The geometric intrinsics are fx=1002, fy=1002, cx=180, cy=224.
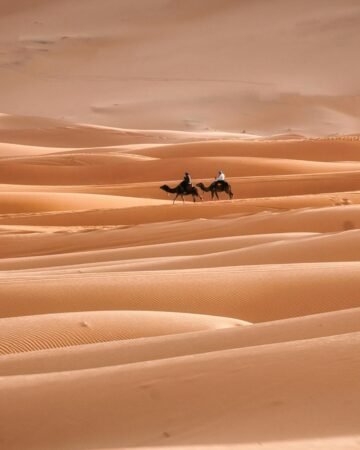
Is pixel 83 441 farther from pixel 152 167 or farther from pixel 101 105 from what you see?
pixel 101 105

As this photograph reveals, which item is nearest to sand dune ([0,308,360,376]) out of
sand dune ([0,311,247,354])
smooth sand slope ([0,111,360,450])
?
smooth sand slope ([0,111,360,450])

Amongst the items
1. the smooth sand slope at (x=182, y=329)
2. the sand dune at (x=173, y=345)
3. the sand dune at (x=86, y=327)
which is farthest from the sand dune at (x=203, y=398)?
the sand dune at (x=86, y=327)

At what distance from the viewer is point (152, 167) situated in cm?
2500

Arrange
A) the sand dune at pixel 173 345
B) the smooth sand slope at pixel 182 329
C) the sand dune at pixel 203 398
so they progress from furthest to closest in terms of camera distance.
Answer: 1. the sand dune at pixel 173 345
2. the smooth sand slope at pixel 182 329
3. the sand dune at pixel 203 398

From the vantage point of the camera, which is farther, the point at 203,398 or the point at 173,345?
the point at 173,345

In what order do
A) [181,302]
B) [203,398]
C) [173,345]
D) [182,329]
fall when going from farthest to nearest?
[181,302] → [182,329] → [173,345] → [203,398]

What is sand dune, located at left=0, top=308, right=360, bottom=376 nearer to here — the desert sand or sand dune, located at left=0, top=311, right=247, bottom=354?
the desert sand

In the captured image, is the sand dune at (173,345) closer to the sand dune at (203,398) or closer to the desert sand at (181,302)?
the desert sand at (181,302)

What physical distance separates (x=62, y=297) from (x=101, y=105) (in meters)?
55.2

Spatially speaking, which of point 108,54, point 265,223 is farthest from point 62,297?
point 108,54

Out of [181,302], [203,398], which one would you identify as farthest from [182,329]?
[203,398]

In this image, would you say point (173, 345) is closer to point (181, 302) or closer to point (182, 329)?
point (182, 329)

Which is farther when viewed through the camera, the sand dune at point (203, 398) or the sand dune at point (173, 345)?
the sand dune at point (173, 345)

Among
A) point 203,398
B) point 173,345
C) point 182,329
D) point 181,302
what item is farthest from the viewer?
point 181,302
